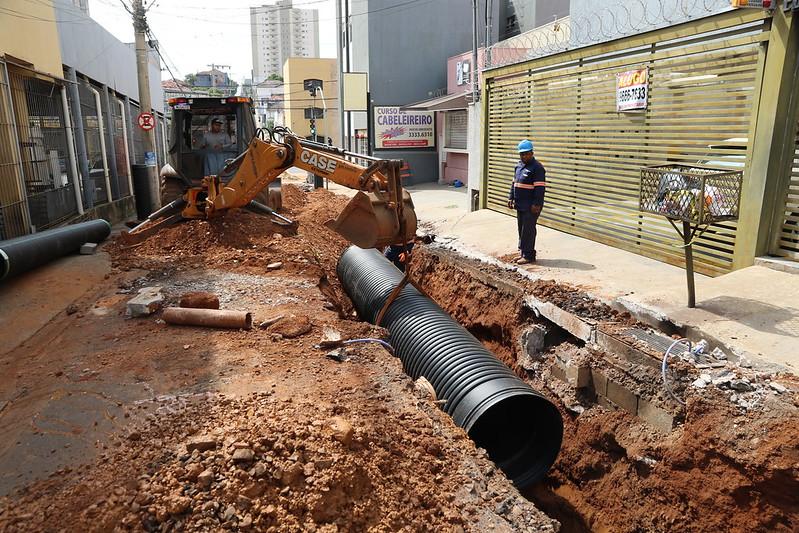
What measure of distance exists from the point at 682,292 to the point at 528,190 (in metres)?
2.35

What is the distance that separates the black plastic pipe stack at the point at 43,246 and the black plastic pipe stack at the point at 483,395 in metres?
4.53

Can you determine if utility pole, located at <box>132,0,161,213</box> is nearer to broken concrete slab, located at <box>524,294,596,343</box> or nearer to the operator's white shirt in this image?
the operator's white shirt

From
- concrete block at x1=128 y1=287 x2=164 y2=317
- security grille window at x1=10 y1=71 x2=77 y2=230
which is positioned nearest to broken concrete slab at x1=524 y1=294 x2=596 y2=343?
concrete block at x1=128 y1=287 x2=164 y2=317

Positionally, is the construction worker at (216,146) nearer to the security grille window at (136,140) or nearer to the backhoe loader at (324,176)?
the backhoe loader at (324,176)

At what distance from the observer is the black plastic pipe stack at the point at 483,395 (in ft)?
→ 14.8

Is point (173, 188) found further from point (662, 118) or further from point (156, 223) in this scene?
point (662, 118)

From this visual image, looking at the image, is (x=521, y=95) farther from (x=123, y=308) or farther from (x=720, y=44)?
(x=123, y=308)

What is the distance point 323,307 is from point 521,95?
20.8 feet

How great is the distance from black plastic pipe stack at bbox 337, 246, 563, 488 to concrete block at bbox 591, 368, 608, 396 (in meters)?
0.70

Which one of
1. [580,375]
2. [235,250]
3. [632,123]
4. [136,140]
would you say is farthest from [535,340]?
[136,140]

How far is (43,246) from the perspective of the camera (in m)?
7.38

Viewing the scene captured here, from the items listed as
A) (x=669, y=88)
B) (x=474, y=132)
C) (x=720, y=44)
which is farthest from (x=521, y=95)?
(x=720, y=44)

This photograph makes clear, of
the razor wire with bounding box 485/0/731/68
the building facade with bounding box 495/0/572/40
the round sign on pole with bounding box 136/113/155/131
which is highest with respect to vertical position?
the building facade with bounding box 495/0/572/40

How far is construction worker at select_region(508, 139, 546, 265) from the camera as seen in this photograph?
23.8 ft
